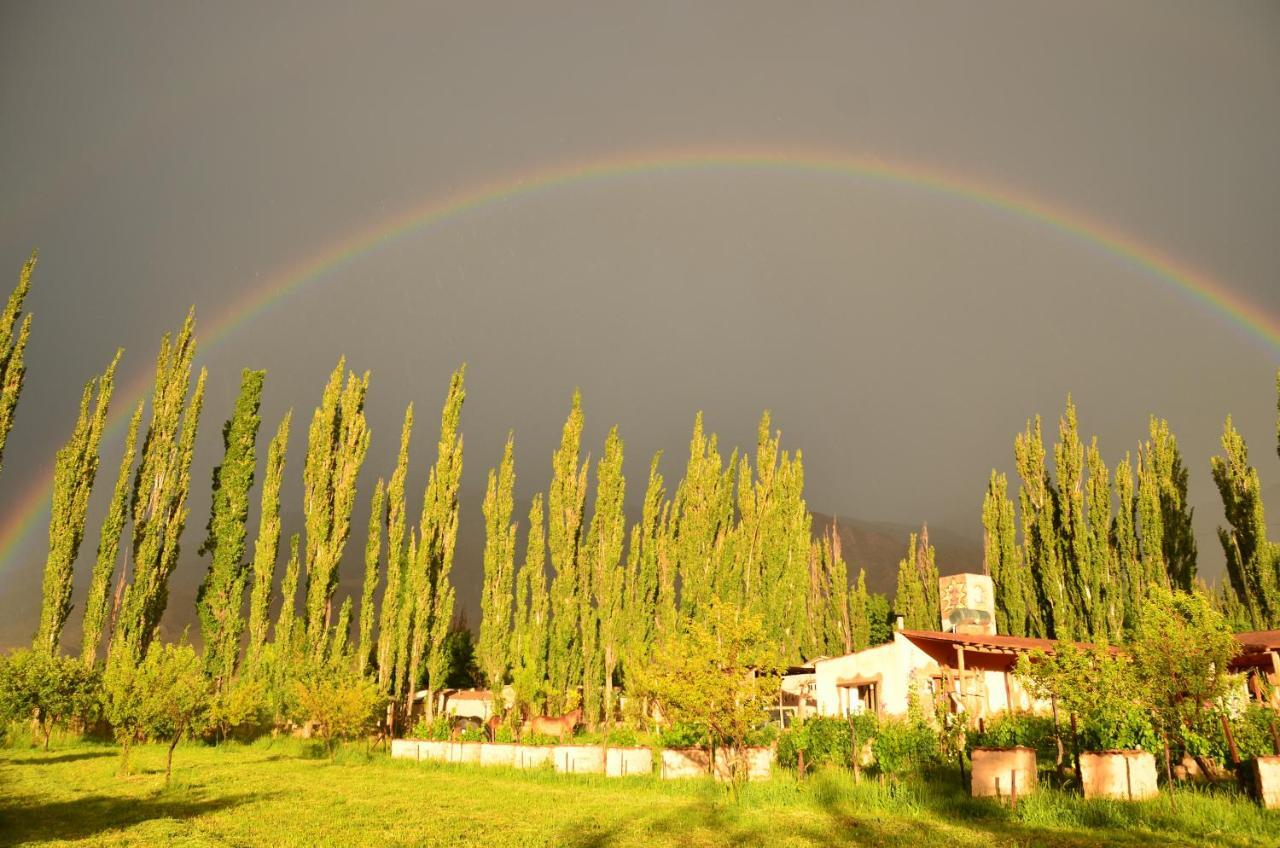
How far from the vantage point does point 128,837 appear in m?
10.9

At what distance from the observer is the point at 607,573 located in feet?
115

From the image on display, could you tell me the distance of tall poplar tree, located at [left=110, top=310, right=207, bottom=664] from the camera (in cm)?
2958

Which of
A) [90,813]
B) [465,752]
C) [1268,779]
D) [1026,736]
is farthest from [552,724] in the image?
[1268,779]

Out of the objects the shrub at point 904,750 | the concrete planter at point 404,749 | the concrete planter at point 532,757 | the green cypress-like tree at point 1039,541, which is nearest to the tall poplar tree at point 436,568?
the concrete planter at point 404,749

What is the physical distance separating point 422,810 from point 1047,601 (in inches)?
1181

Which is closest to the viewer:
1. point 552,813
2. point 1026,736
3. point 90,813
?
point 90,813

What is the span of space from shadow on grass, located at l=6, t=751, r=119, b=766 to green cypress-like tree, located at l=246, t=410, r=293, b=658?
756 centimetres

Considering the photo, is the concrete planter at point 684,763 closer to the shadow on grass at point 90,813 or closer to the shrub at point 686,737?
the shrub at point 686,737

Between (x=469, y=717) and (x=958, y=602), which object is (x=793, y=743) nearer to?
(x=958, y=602)

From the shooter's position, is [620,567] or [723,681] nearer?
[723,681]

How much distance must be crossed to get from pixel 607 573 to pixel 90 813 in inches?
920

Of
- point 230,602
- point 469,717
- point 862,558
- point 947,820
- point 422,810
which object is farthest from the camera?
point 862,558

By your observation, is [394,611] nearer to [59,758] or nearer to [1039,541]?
[59,758]

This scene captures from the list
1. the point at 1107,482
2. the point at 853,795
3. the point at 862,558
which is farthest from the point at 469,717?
the point at 862,558
